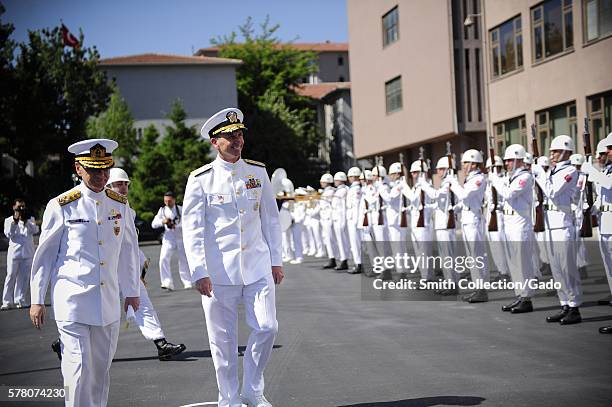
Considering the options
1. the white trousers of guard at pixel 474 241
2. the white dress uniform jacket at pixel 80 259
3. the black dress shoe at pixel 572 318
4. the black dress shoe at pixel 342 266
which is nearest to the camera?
the white dress uniform jacket at pixel 80 259

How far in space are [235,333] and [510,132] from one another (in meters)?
28.3

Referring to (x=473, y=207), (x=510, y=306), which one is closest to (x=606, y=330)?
(x=510, y=306)

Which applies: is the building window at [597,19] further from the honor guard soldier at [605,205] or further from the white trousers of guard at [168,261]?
the honor guard soldier at [605,205]

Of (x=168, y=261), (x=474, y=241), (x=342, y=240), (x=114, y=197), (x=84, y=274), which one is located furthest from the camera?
(x=342, y=240)

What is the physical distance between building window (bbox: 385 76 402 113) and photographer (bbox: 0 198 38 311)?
28.3m

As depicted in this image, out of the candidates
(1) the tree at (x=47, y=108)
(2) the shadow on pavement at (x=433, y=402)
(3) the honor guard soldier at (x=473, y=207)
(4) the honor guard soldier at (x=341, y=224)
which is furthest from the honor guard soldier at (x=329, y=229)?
(1) the tree at (x=47, y=108)

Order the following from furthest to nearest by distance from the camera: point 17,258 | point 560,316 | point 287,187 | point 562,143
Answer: point 287,187, point 17,258, point 562,143, point 560,316

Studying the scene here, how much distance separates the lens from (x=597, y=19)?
2544 centimetres

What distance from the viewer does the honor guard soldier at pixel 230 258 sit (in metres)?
6.74

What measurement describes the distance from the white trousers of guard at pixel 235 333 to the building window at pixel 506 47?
2689 centimetres

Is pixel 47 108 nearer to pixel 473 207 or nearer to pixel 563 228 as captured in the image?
pixel 473 207

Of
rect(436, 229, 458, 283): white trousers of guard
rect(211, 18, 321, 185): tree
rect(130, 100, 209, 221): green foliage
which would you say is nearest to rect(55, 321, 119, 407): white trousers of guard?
rect(436, 229, 458, 283): white trousers of guard

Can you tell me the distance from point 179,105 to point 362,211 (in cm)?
3712

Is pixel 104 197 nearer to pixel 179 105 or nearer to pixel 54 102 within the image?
pixel 54 102
